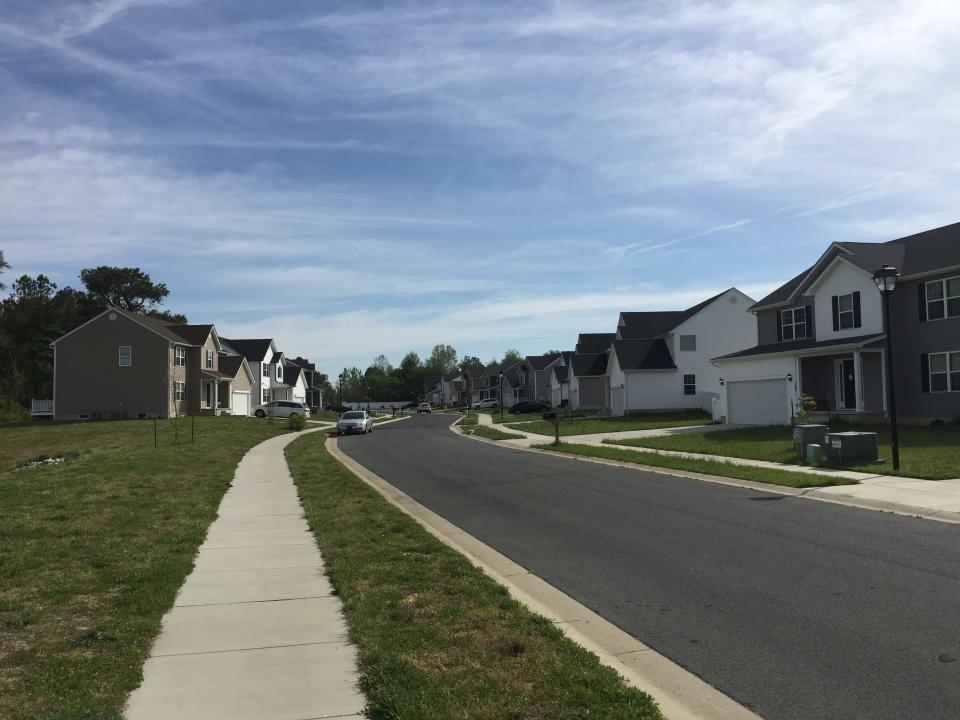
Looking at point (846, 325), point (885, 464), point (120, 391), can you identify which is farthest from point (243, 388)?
point (885, 464)

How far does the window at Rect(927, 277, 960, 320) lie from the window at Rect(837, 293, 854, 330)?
3138 mm

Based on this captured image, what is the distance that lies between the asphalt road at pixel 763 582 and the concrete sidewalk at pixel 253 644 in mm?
2421

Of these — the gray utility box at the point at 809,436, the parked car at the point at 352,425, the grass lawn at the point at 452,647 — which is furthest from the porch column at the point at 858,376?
the parked car at the point at 352,425

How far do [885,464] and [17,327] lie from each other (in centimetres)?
8689

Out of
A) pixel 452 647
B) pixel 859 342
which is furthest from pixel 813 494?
pixel 859 342

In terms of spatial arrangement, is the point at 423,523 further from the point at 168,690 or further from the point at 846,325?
the point at 846,325

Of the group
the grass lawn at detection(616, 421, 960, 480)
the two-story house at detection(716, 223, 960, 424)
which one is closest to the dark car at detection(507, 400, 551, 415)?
the two-story house at detection(716, 223, 960, 424)

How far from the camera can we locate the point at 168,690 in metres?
4.93

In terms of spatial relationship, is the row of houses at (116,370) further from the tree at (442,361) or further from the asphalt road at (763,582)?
the tree at (442,361)

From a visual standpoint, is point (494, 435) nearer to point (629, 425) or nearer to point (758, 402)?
point (629, 425)

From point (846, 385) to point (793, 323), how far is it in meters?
4.69

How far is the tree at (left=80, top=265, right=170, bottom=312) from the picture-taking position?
8862cm

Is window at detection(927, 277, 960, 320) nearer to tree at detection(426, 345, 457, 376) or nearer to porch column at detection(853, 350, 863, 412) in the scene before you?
porch column at detection(853, 350, 863, 412)

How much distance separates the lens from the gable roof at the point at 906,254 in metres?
27.9
